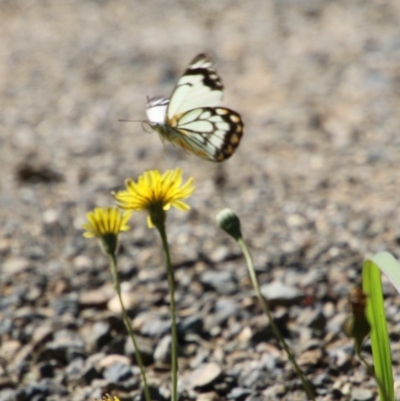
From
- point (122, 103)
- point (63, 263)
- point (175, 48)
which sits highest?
point (175, 48)

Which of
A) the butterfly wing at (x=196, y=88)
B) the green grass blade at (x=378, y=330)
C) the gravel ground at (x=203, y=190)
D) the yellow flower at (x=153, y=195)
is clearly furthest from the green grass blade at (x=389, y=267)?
the butterfly wing at (x=196, y=88)

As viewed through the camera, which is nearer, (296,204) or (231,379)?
(231,379)

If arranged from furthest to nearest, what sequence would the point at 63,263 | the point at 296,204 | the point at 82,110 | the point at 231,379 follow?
the point at 82,110, the point at 296,204, the point at 63,263, the point at 231,379

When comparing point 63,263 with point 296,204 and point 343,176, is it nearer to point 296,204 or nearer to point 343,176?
point 296,204

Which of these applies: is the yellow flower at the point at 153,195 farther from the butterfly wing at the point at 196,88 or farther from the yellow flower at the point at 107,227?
the butterfly wing at the point at 196,88

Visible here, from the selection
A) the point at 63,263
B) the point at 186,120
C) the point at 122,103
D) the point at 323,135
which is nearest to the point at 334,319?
the point at 186,120

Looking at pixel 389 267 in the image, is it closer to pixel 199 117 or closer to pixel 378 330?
pixel 378 330
